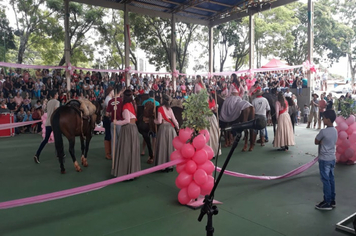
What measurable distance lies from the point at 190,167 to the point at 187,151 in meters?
0.25

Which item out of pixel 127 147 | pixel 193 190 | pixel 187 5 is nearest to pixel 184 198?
pixel 193 190

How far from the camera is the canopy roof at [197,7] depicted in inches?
643

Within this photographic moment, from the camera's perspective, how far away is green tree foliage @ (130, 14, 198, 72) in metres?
22.4

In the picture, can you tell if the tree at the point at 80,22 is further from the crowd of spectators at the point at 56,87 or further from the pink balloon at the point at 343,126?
the pink balloon at the point at 343,126

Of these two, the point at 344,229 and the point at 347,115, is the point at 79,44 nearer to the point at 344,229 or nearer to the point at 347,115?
the point at 347,115

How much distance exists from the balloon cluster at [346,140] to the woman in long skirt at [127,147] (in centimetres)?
468

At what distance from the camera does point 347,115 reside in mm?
6930

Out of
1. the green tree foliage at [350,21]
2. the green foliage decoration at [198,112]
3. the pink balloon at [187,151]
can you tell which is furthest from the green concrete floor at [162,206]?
the green tree foliage at [350,21]

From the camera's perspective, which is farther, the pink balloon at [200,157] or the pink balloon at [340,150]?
the pink balloon at [340,150]

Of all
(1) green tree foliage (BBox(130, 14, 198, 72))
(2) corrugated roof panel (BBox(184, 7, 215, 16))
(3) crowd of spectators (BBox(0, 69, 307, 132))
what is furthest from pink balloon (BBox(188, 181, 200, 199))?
(1) green tree foliage (BBox(130, 14, 198, 72))

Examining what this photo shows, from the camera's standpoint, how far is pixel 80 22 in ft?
73.7

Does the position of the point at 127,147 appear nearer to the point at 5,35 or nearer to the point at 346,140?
the point at 346,140

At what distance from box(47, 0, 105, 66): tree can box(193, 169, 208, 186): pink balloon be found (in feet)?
66.3

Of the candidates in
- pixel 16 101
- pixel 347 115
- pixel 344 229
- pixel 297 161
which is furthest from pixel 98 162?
pixel 16 101
